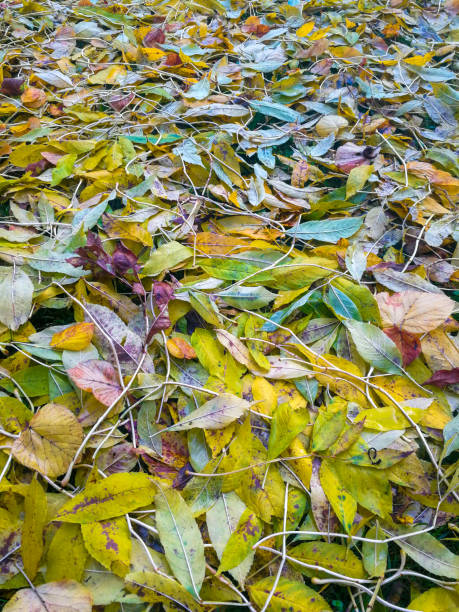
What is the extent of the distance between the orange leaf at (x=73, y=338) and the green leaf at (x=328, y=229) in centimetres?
51

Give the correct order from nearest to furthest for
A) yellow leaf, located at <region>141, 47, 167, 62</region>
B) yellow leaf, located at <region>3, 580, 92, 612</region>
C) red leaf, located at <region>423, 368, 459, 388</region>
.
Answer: yellow leaf, located at <region>3, 580, 92, 612</region>, red leaf, located at <region>423, 368, 459, 388</region>, yellow leaf, located at <region>141, 47, 167, 62</region>

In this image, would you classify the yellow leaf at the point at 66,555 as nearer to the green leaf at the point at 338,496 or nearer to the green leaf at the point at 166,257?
the green leaf at the point at 338,496

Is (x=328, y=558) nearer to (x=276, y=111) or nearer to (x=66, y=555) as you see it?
(x=66, y=555)

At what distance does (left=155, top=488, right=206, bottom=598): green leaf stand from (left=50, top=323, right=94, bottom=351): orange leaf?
0.95 ft

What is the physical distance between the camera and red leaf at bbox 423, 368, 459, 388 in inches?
29.1

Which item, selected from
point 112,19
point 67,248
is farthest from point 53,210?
point 112,19

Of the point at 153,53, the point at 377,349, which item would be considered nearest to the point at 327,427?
the point at 377,349

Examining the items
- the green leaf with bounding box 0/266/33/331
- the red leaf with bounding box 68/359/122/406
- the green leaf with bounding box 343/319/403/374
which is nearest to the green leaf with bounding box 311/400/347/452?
the green leaf with bounding box 343/319/403/374

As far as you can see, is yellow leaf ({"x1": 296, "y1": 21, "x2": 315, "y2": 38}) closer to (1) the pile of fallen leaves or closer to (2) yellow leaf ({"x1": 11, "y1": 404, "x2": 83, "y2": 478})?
(1) the pile of fallen leaves

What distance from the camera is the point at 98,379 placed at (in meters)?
0.70

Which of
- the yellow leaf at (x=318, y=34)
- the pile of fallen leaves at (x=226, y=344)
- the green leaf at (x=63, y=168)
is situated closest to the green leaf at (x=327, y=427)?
the pile of fallen leaves at (x=226, y=344)

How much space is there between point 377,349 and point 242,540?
40 cm

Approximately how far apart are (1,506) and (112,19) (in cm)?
179

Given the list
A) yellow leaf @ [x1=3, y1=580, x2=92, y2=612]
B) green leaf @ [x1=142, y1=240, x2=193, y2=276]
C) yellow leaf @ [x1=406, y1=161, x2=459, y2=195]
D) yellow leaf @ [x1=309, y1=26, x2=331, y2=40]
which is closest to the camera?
yellow leaf @ [x1=3, y1=580, x2=92, y2=612]
